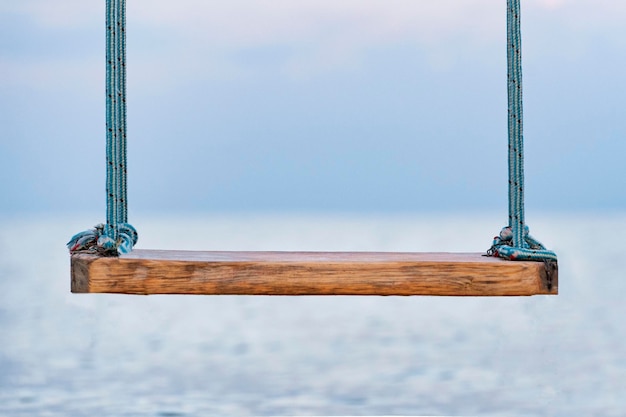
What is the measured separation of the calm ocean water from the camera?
5512 mm

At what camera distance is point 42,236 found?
53.8 feet

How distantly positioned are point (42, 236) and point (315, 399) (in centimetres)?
1163

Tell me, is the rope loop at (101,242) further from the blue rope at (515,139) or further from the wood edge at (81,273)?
the blue rope at (515,139)

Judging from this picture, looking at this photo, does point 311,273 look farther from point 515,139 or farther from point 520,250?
point 515,139

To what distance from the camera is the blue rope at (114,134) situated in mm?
3248

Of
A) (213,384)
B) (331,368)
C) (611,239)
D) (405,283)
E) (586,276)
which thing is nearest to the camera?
(405,283)

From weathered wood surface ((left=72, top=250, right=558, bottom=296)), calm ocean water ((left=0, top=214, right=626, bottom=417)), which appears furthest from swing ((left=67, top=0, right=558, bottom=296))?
calm ocean water ((left=0, top=214, right=626, bottom=417))

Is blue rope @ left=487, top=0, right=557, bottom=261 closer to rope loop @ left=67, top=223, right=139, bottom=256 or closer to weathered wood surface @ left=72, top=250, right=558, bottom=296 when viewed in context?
weathered wood surface @ left=72, top=250, right=558, bottom=296

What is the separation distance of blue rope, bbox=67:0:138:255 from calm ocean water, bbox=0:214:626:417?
7.04 feet

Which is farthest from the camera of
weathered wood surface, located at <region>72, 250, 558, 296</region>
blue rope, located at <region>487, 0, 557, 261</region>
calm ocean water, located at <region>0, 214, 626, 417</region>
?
calm ocean water, located at <region>0, 214, 626, 417</region>

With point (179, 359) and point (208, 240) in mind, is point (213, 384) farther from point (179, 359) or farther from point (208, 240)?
point (208, 240)

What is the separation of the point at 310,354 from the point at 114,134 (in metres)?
3.81

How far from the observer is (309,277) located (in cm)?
310

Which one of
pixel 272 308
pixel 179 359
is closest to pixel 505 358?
pixel 179 359
